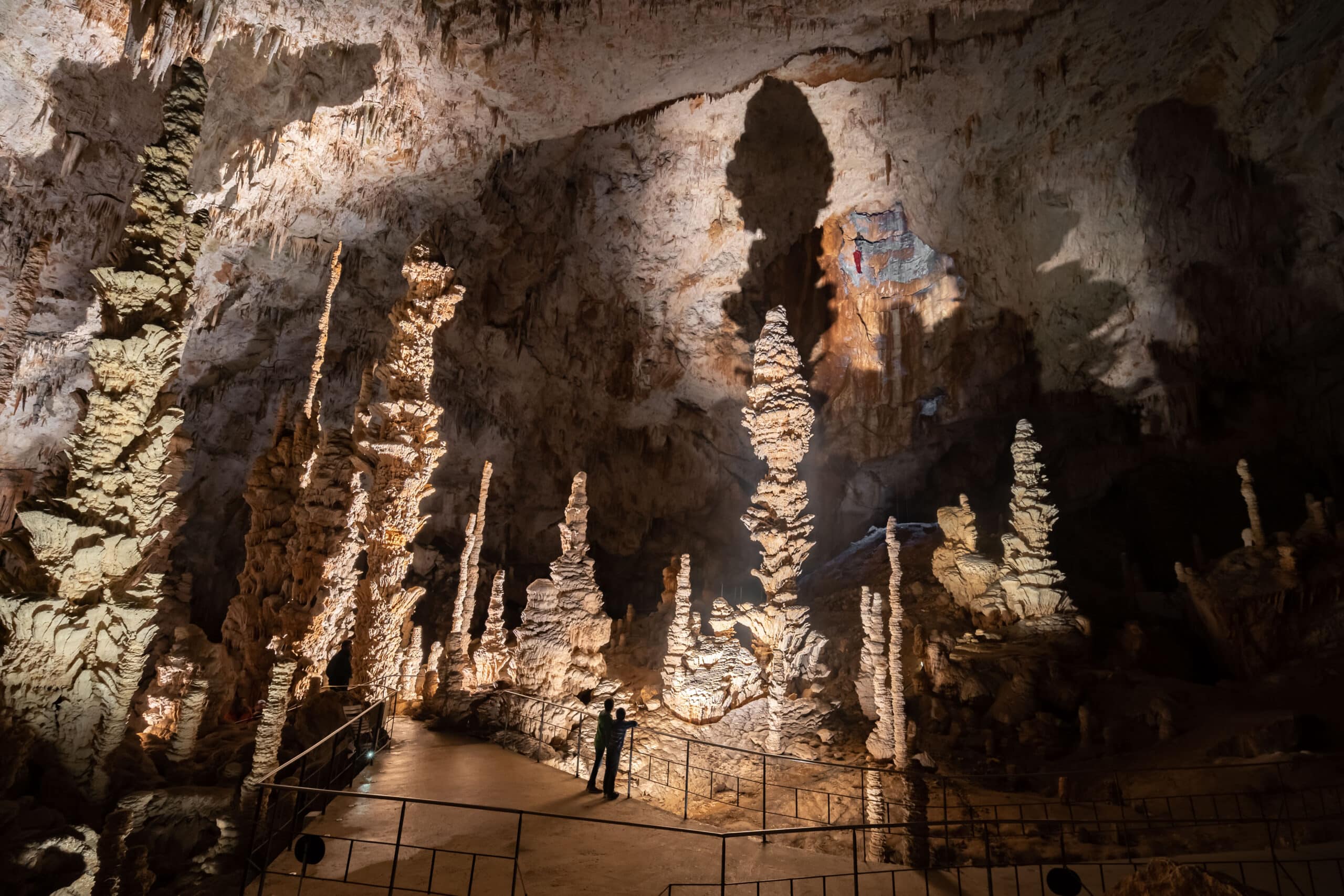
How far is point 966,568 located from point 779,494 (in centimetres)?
521

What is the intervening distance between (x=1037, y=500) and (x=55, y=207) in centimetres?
1912

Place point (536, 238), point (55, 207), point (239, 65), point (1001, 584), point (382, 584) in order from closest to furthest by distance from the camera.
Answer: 1. point (382, 584)
2. point (239, 65)
3. point (55, 207)
4. point (1001, 584)
5. point (536, 238)

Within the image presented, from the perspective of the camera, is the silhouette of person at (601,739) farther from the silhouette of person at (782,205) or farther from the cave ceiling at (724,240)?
the silhouette of person at (782,205)

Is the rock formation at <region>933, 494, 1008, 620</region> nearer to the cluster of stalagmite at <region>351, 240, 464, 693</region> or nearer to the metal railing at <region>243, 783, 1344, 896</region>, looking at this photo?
the metal railing at <region>243, 783, 1344, 896</region>

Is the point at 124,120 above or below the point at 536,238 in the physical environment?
below

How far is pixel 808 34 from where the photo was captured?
12625 millimetres

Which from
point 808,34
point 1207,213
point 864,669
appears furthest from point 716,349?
point 1207,213

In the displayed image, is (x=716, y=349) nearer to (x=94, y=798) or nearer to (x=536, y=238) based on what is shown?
(x=536, y=238)

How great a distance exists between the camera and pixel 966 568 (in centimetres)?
1444

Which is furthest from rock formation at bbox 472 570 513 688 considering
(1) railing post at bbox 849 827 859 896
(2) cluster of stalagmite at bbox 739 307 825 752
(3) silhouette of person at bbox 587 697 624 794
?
(1) railing post at bbox 849 827 859 896

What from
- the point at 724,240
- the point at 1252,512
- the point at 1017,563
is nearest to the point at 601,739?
the point at 1017,563

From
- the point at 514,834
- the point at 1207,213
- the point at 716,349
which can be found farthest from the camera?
the point at 716,349

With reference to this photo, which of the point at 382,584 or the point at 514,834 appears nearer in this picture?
the point at 514,834

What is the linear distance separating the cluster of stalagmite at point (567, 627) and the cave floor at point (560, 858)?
5.27 m
